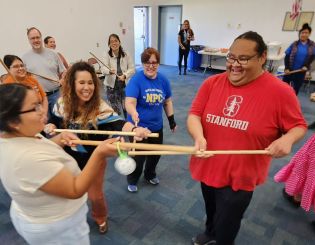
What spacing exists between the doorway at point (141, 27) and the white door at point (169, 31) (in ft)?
2.14

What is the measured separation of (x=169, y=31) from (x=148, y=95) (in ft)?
25.4

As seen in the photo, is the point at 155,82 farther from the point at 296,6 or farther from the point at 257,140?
the point at 296,6

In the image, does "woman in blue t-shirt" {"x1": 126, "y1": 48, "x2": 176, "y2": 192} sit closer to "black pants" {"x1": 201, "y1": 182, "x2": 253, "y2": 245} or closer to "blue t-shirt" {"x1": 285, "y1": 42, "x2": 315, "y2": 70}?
"black pants" {"x1": 201, "y1": 182, "x2": 253, "y2": 245}

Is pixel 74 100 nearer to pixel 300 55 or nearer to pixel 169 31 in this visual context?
pixel 300 55

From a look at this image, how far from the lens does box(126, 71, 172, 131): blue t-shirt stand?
7.39 feet

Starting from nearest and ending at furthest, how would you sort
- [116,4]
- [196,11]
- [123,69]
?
1. [123,69]
2. [116,4]
3. [196,11]

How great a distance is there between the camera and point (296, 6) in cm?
695

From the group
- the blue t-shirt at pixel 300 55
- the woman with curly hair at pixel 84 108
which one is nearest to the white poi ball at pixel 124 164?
the woman with curly hair at pixel 84 108

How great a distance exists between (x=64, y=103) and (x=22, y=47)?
15.5 feet

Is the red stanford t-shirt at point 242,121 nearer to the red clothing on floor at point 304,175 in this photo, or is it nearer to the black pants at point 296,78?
the red clothing on floor at point 304,175

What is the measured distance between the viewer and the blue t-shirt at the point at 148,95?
2252mm

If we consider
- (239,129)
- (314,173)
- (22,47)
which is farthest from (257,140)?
(22,47)

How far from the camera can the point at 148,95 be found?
229 centimetres

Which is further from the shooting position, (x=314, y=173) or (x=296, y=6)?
(x=296, y=6)
